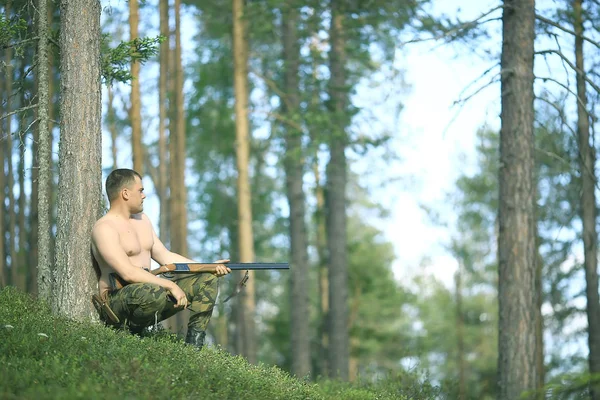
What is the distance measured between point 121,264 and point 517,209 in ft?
18.5

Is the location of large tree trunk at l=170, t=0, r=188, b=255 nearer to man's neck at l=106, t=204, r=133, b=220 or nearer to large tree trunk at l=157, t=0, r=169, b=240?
large tree trunk at l=157, t=0, r=169, b=240

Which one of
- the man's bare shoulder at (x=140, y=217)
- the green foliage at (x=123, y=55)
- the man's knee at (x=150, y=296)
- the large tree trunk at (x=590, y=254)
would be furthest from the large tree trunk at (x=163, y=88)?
the man's knee at (x=150, y=296)

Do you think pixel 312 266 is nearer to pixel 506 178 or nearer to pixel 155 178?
pixel 155 178

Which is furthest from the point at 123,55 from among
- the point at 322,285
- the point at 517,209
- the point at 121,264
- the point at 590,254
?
the point at 322,285

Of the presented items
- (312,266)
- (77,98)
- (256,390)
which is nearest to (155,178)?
(312,266)

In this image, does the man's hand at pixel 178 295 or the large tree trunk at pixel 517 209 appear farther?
the large tree trunk at pixel 517 209

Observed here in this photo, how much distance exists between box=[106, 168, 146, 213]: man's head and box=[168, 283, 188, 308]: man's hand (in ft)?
3.52

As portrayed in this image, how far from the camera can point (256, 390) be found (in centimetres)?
758

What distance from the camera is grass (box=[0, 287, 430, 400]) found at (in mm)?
6504

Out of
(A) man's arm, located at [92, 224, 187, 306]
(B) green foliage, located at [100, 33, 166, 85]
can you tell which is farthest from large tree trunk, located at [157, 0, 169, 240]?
(A) man's arm, located at [92, 224, 187, 306]

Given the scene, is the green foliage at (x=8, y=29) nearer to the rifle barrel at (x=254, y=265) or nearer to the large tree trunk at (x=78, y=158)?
the large tree trunk at (x=78, y=158)

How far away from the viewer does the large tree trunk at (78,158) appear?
9297 mm

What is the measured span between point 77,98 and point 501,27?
6181 millimetres

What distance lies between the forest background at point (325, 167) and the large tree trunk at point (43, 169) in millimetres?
339
